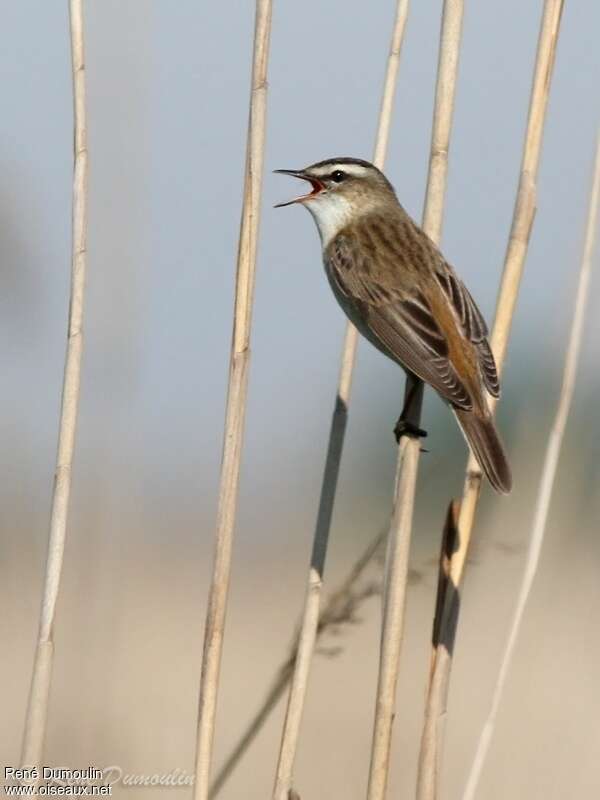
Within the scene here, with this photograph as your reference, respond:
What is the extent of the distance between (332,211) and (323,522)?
1644 millimetres

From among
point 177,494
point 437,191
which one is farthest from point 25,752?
point 177,494

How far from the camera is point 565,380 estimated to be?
11.3 ft

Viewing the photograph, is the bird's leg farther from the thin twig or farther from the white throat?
the white throat

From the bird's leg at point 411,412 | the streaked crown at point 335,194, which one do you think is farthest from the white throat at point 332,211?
the bird's leg at point 411,412

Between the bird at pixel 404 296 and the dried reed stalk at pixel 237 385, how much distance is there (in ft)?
1.68

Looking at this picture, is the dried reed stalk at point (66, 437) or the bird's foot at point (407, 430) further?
the bird's foot at point (407, 430)

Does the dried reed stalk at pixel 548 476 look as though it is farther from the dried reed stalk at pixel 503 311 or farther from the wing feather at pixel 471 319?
the wing feather at pixel 471 319

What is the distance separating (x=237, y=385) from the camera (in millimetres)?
3102

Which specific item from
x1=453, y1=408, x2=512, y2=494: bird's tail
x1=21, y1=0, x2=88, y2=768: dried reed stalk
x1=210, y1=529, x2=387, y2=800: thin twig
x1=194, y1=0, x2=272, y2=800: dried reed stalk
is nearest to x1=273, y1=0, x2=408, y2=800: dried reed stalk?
x1=210, y1=529, x2=387, y2=800: thin twig

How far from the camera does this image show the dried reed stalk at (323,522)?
10.8 feet

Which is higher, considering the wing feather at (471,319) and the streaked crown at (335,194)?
the streaked crown at (335,194)

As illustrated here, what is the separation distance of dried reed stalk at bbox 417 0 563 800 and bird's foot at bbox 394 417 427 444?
20cm

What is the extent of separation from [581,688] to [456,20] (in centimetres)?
298

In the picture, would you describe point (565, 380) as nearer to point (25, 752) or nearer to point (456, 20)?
point (456, 20)
